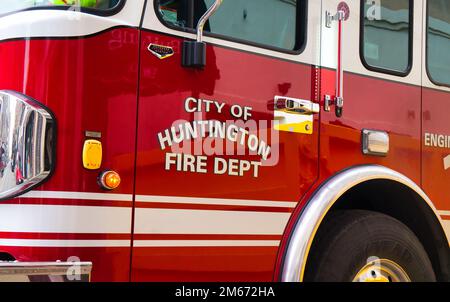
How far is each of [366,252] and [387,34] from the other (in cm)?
131

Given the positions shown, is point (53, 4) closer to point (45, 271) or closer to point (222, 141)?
point (222, 141)

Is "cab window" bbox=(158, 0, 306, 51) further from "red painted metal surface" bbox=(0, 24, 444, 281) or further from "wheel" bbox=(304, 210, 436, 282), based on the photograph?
"wheel" bbox=(304, 210, 436, 282)

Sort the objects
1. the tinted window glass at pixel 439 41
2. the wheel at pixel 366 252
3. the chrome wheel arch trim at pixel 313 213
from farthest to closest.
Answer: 1. the tinted window glass at pixel 439 41
2. the wheel at pixel 366 252
3. the chrome wheel arch trim at pixel 313 213

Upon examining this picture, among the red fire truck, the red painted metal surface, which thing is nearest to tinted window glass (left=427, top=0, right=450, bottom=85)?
the red fire truck

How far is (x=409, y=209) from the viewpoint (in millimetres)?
3639

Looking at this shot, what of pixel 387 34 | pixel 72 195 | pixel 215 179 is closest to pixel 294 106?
pixel 215 179

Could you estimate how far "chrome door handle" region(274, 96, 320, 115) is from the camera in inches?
121

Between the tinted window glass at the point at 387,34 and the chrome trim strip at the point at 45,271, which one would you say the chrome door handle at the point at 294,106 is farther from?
the chrome trim strip at the point at 45,271

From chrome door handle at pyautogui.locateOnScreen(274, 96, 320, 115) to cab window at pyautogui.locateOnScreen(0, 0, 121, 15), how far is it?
0.94 metres

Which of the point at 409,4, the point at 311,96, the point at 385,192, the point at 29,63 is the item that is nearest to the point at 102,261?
the point at 29,63

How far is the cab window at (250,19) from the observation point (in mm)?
2801

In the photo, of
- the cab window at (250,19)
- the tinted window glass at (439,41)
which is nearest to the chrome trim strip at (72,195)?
the cab window at (250,19)

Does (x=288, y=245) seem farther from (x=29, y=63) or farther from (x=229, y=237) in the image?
(x=29, y=63)

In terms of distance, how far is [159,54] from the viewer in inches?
105
